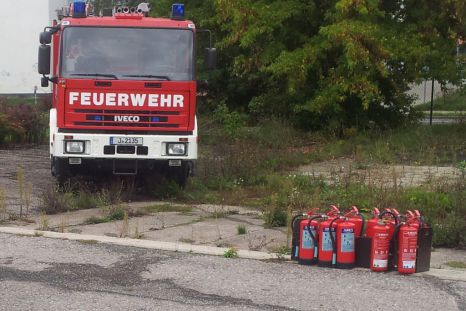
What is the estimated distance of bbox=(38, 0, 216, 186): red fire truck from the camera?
11.4 meters

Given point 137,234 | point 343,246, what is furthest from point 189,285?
point 137,234

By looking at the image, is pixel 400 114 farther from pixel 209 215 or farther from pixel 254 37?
pixel 209 215

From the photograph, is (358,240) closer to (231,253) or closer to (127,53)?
(231,253)

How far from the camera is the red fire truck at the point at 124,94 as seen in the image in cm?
1138

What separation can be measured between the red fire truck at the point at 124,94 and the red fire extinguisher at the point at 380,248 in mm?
4635

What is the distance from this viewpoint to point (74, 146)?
37.3 ft

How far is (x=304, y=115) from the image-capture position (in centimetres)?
2075

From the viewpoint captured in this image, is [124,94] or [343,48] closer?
[124,94]

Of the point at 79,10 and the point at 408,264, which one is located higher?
the point at 79,10

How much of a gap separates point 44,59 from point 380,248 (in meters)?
6.81

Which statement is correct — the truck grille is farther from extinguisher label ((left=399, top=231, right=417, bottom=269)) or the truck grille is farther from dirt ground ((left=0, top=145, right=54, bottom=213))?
extinguisher label ((left=399, top=231, right=417, bottom=269))

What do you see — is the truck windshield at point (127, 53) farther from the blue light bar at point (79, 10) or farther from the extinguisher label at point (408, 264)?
the extinguisher label at point (408, 264)

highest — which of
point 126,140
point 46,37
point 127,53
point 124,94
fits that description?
point 46,37

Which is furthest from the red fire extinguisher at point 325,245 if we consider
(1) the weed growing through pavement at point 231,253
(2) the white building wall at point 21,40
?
(2) the white building wall at point 21,40
